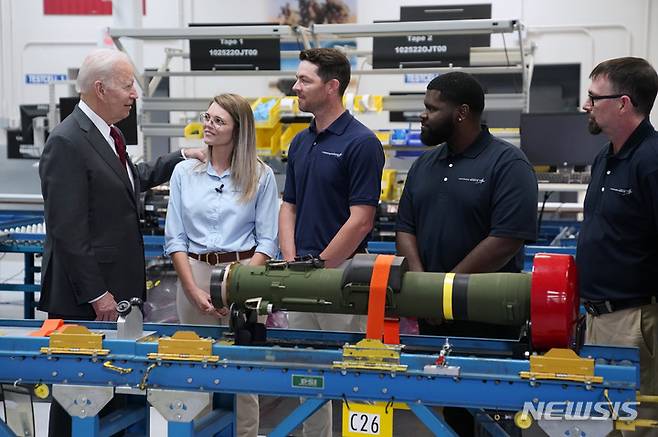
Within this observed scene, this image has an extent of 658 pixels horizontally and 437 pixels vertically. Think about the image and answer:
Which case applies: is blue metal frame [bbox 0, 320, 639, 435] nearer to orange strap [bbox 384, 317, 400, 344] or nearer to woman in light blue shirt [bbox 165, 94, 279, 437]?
orange strap [bbox 384, 317, 400, 344]

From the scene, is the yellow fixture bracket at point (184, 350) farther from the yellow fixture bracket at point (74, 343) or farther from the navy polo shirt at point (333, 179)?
the navy polo shirt at point (333, 179)

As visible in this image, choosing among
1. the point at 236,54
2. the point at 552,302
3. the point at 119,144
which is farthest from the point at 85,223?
the point at 236,54

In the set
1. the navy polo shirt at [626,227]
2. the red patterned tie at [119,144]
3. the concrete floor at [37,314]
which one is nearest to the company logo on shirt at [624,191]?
the navy polo shirt at [626,227]

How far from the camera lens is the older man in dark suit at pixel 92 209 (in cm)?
265

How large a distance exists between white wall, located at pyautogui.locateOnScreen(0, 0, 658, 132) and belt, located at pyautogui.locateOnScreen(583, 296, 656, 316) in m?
7.27

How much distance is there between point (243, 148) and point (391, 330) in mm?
1130

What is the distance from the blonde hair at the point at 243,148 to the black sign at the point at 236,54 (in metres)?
2.58

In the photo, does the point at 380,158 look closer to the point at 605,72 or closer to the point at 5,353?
the point at 605,72

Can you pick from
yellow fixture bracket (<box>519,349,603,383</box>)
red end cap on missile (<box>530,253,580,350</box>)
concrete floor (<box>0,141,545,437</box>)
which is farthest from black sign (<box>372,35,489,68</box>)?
yellow fixture bracket (<box>519,349,603,383</box>)

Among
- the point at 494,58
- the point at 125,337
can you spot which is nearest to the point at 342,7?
the point at 494,58

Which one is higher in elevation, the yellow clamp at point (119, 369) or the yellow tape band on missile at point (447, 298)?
the yellow tape band on missile at point (447, 298)

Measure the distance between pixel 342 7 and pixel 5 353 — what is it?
845 cm

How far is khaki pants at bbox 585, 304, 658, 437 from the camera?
249 centimetres

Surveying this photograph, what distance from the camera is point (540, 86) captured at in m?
9.70
